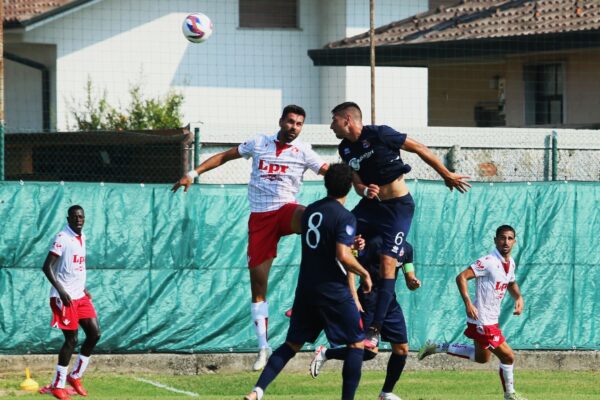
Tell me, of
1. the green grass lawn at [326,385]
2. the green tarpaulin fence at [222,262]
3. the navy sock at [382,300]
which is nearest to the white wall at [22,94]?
the green tarpaulin fence at [222,262]

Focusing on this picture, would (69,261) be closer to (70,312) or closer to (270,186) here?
(70,312)

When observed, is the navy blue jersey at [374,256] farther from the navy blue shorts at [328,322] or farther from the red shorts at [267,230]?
the navy blue shorts at [328,322]

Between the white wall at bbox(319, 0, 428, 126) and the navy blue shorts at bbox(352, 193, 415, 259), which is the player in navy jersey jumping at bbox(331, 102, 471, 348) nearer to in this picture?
the navy blue shorts at bbox(352, 193, 415, 259)

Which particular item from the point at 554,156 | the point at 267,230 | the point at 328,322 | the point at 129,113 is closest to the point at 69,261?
the point at 267,230

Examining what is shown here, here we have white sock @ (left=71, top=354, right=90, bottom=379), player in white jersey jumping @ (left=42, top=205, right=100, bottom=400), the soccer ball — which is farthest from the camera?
the soccer ball

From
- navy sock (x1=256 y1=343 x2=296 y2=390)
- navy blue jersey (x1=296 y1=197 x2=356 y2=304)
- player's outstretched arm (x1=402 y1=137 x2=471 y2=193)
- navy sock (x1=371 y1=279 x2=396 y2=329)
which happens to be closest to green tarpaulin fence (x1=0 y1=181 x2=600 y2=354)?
navy sock (x1=371 y1=279 x2=396 y2=329)

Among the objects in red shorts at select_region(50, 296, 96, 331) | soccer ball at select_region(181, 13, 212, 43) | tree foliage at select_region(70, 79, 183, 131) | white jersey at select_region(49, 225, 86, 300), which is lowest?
red shorts at select_region(50, 296, 96, 331)

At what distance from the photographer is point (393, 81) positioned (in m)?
30.8

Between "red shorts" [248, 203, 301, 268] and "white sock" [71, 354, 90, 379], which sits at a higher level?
"red shorts" [248, 203, 301, 268]

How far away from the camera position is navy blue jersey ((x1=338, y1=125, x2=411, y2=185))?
1175cm

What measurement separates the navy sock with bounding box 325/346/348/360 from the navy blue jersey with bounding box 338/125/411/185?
64.2 inches

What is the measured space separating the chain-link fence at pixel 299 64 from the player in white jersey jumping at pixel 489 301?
11112 mm

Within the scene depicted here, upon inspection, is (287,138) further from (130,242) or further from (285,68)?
(285,68)

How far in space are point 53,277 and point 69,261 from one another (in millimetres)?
265
